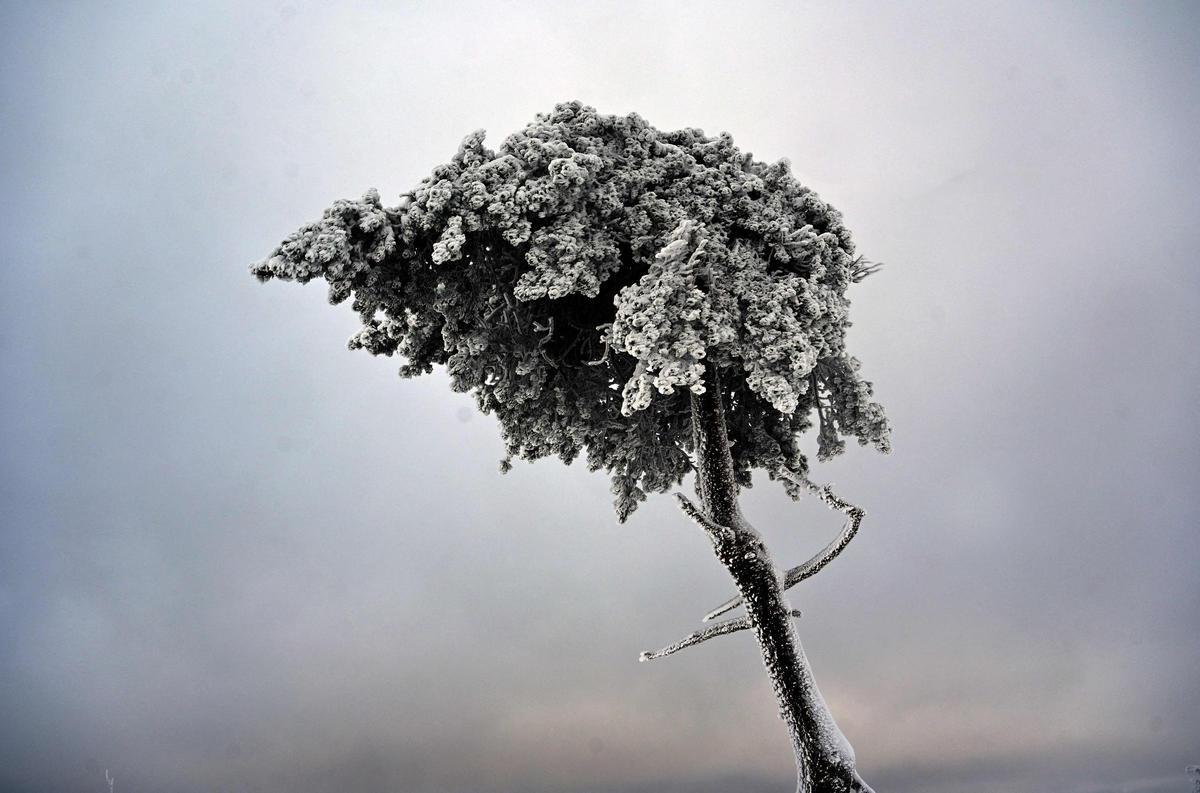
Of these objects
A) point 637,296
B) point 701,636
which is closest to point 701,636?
point 701,636

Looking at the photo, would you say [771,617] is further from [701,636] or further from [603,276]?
[603,276]

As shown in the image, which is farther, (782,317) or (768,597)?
(768,597)

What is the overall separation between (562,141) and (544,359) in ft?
13.1

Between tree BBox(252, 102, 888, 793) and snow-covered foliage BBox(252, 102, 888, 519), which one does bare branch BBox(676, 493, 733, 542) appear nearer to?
tree BBox(252, 102, 888, 793)

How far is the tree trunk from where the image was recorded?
13820 millimetres

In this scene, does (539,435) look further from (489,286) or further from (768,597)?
(768,597)


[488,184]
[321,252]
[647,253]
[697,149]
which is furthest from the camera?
[697,149]

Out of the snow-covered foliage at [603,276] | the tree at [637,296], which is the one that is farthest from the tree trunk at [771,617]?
the snow-covered foliage at [603,276]

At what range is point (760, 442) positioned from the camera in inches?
694

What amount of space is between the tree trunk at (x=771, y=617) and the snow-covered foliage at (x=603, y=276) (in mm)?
1362

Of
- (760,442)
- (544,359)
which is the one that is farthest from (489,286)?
(760,442)

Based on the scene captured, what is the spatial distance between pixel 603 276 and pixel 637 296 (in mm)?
1165

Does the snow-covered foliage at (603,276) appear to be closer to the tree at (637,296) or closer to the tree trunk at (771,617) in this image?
the tree at (637,296)

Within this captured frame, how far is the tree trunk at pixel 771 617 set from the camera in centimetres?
1382
